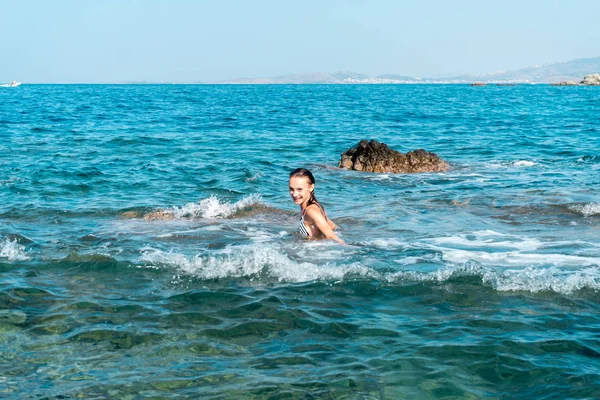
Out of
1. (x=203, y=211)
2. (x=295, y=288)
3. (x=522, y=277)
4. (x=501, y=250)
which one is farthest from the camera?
(x=203, y=211)

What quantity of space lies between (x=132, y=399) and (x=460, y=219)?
7.53 meters

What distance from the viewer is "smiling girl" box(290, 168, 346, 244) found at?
8203 mm

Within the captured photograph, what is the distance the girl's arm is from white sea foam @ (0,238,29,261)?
12.0 ft

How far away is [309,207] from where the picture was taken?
8648mm

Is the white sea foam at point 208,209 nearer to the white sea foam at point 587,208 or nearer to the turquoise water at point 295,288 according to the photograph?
the turquoise water at point 295,288

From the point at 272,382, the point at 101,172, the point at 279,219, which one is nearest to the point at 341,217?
the point at 279,219

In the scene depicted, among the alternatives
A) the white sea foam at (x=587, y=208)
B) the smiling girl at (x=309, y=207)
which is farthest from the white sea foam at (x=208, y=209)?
the white sea foam at (x=587, y=208)

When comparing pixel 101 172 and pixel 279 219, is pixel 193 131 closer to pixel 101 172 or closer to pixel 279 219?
pixel 101 172

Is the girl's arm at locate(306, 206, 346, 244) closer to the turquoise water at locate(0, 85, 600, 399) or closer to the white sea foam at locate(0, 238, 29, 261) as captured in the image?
the turquoise water at locate(0, 85, 600, 399)

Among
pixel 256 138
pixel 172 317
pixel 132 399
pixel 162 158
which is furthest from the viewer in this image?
pixel 256 138

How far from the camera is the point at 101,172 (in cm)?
1602

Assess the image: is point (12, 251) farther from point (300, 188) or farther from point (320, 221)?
point (320, 221)

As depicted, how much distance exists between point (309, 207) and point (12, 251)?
3.89 metres

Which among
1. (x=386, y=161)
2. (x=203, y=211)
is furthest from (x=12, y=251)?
(x=386, y=161)
